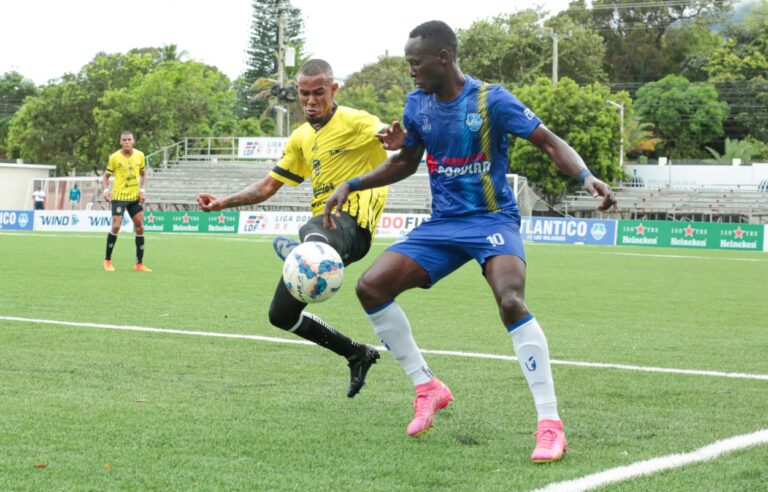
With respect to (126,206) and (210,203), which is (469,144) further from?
(126,206)

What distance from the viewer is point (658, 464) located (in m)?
4.39

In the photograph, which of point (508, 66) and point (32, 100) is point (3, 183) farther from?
point (508, 66)

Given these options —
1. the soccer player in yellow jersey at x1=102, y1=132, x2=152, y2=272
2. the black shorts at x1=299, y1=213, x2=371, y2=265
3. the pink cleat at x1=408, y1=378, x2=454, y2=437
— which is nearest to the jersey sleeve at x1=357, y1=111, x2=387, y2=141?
the black shorts at x1=299, y1=213, x2=371, y2=265

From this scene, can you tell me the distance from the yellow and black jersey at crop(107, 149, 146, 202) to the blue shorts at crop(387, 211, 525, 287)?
12472mm

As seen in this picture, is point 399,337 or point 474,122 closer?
point 474,122

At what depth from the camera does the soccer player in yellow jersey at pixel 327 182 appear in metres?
6.21

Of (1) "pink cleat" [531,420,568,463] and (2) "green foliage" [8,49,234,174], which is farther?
(2) "green foliage" [8,49,234,174]

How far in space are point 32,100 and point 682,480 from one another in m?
66.9

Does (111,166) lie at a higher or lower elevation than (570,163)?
higher

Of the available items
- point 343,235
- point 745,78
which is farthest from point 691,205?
point 343,235

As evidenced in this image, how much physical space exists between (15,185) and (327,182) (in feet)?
185

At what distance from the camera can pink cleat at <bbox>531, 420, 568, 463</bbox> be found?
4.48 meters

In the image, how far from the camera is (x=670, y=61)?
81375mm

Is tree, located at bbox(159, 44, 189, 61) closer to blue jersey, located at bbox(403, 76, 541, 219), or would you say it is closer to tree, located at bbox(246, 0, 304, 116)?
tree, located at bbox(246, 0, 304, 116)
